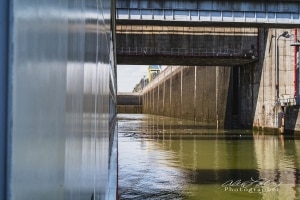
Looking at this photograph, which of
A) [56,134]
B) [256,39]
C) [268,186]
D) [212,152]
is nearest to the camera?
[56,134]

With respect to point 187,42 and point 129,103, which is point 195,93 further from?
point 129,103

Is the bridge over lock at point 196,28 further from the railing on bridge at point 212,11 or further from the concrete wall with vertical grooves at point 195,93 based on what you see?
the concrete wall with vertical grooves at point 195,93

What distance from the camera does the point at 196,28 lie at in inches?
1460

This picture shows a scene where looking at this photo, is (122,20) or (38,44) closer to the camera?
(38,44)

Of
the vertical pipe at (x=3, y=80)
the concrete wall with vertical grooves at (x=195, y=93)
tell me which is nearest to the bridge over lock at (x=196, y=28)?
the concrete wall with vertical grooves at (x=195, y=93)

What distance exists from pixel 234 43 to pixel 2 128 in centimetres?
3745

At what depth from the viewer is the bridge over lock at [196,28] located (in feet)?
89.8

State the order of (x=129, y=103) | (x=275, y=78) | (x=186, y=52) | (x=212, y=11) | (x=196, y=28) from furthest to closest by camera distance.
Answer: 1. (x=129, y=103)
2. (x=196, y=28)
3. (x=186, y=52)
4. (x=275, y=78)
5. (x=212, y=11)

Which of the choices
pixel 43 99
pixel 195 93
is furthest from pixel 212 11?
pixel 195 93

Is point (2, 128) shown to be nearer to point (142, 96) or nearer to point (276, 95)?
point (276, 95)

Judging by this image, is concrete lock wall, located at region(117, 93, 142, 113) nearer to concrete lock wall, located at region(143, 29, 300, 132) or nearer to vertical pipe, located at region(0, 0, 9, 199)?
concrete lock wall, located at region(143, 29, 300, 132)

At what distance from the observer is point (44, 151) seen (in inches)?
46.6

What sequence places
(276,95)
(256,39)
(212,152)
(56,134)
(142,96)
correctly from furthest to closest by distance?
1. (142,96)
2. (256,39)
3. (276,95)
4. (212,152)
5. (56,134)

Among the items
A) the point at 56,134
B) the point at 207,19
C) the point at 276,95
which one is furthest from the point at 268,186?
the point at 276,95
